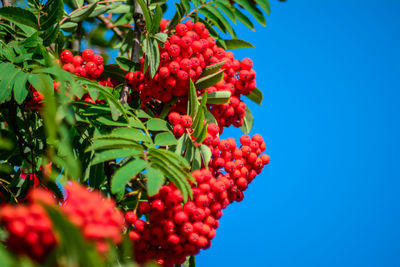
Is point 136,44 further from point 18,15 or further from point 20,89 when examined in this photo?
point 20,89

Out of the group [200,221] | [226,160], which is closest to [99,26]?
[226,160]

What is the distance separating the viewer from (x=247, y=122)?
316cm

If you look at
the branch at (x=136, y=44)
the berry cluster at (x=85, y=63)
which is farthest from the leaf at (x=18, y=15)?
the branch at (x=136, y=44)

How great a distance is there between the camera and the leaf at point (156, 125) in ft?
8.09

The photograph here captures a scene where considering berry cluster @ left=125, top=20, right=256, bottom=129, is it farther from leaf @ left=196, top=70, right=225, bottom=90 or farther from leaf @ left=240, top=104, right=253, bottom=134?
leaf @ left=240, top=104, right=253, bottom=134

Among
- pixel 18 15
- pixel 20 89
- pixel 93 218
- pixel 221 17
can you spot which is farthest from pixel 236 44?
pixel 93 218

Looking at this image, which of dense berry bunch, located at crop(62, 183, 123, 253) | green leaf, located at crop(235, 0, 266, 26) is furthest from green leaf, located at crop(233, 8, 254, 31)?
dense berry bunch, located at crop(62, 183, 123, 253)

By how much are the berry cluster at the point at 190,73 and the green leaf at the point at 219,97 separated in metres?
0.07

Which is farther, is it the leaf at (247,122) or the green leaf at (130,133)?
the leaf at (247,122)

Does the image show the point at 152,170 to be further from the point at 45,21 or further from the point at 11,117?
the point at 45,21

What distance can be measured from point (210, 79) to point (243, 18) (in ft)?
2.44

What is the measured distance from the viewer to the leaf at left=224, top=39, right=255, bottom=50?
3141 millimetres

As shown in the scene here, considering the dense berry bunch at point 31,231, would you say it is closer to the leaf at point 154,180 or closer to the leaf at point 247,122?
the leaf at point 154,180

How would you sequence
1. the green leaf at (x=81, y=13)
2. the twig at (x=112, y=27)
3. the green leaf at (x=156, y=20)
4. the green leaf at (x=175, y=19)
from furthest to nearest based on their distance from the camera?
the twig at (x=112, y=27) → the green leaf at (x=81, y=13) → the green leaf at (x=175, y=19) → the green leaf at (x=156, y=20)
